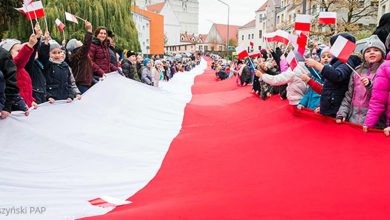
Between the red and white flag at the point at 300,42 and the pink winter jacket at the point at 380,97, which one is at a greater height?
the red and white flag at the point at 300,42

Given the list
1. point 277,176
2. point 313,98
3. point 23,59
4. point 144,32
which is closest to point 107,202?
point 277,176

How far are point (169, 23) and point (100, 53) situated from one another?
86182 mm

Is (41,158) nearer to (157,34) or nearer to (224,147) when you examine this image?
(224,147)

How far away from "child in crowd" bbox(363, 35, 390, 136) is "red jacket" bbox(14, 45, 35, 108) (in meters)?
3.82

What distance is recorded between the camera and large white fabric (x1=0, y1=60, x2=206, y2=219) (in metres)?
3.09

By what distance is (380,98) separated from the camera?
3.57 metres

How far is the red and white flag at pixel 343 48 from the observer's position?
3668 mm

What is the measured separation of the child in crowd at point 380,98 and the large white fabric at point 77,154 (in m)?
2.30

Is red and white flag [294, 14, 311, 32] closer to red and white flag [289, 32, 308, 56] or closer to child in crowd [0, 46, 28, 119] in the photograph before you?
red and white flag [289, 32, 308, 56]

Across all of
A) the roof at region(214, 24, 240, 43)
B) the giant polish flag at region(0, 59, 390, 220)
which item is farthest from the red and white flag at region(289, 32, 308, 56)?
the roof at region(214, 24, 240, 43)

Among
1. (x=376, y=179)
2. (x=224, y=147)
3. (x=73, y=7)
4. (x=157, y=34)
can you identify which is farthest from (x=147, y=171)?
(x=157, y=34)

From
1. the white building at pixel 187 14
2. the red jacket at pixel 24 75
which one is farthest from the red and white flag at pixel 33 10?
the white building at pixel 187 14

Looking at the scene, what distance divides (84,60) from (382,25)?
15.3 ft

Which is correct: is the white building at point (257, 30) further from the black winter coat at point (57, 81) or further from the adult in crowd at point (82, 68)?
the black winter coat at point (57, 81)
